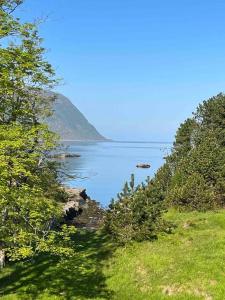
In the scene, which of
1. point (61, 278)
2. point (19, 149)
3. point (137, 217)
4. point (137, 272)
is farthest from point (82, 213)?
point (19, 149)

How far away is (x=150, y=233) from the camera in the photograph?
35.9 m

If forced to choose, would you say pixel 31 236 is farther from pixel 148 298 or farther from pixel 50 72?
pixel 50 72

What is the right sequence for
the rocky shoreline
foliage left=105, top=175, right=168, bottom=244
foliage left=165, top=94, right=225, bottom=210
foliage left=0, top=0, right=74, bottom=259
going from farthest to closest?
the rocky shoreline < foliage left=165, top=94, right=225, bottom=210 < foliage left=105, top=175, right=168, bottom=244 < foliage left=0, top=0, right=74, bottom=259

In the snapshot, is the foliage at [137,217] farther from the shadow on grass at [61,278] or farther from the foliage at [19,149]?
the foliage at [19,149]

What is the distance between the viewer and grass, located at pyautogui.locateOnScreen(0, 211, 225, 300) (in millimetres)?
27594

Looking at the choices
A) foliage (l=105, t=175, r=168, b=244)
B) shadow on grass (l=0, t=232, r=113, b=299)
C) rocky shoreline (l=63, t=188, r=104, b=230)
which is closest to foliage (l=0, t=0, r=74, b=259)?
shadow on grass (l=0, t=232, r=113, b=299)

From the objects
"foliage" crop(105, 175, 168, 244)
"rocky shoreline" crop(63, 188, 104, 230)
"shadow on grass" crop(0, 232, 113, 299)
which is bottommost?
"rocky shoreline" crop(63, 188, 104, 230)

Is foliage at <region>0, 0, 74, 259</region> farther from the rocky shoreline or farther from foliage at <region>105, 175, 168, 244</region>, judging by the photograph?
the rocky shoreline

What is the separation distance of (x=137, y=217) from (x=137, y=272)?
21.0 ft

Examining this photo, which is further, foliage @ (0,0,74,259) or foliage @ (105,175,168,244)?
foliage @ (105,175,168,244)

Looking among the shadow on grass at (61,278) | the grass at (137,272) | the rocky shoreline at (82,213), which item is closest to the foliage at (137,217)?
the grass at (137,272)

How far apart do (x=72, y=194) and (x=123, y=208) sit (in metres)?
42.0

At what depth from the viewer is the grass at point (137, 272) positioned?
90.5 ft

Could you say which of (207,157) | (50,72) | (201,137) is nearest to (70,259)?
(50,72)
